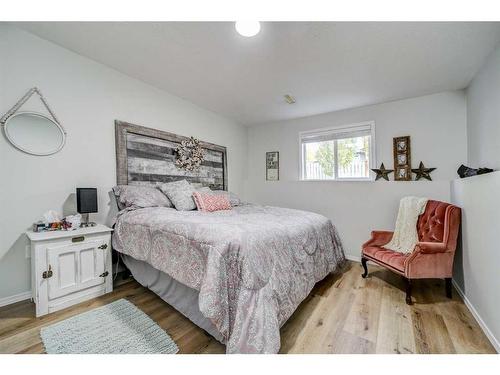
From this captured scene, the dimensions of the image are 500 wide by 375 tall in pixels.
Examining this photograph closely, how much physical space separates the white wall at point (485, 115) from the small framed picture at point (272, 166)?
8.43 ft

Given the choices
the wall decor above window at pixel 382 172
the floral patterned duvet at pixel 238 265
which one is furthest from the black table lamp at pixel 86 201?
the wall decor above window at pixel 382 172

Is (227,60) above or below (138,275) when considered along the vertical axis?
above

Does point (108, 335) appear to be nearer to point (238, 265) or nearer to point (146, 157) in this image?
point (238, 265)

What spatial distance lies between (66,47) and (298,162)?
3.29 metres

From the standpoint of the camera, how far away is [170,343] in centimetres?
137

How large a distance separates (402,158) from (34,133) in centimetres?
417

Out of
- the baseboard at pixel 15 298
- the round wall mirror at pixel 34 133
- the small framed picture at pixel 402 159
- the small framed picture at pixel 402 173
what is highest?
the round wall mirror at pixel 34 133

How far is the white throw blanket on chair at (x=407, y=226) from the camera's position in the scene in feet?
7.83

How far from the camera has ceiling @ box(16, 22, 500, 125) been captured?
1.68 metres

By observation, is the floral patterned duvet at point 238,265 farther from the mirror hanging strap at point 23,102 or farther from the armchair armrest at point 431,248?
the mirror hanging strap at point 23,102

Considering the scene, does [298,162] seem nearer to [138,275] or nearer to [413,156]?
[413,156]

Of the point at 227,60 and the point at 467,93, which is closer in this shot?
the point at 227,60
